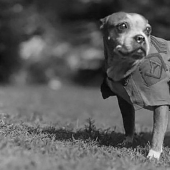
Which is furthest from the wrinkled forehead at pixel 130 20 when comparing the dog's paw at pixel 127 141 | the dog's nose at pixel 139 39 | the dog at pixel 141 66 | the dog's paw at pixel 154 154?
the dog's paw at pixel 127 141

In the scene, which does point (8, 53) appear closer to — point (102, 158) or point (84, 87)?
point (84, 87)

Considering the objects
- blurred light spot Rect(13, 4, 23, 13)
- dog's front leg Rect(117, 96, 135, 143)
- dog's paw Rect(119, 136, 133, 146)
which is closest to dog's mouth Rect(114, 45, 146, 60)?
dog's front leg Rect(117, 96, 135, 143)

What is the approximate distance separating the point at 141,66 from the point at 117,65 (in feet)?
1.00

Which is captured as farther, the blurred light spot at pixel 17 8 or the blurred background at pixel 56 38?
the blurred light spot at pixel 17 8

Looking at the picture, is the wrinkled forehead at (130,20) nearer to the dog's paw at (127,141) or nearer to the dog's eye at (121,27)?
the dog's eye at (121,27)

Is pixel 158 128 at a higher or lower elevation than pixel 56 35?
lower

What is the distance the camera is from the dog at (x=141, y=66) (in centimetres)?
452

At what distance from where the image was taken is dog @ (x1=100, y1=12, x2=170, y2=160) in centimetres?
452

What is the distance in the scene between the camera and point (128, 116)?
5480mm

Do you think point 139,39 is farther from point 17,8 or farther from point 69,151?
point 17,8

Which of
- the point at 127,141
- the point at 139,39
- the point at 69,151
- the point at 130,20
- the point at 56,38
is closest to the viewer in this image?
the point at 69,151

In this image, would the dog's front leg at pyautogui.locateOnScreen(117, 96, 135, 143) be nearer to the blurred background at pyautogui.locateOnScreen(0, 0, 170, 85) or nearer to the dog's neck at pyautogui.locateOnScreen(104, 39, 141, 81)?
the dog's neck at pyautogui.locateOnScreen(104, 39, 141, 81)

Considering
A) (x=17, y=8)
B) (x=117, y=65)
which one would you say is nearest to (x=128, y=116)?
(x=117, y=65)

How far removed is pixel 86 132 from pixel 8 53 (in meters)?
12.6
